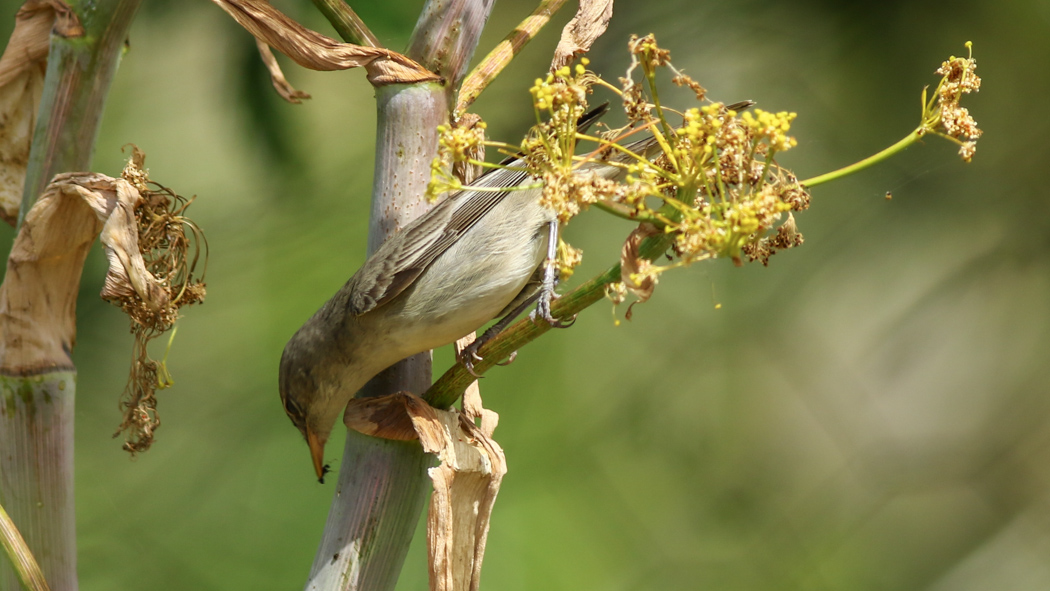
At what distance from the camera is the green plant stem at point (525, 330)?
0.52 meters

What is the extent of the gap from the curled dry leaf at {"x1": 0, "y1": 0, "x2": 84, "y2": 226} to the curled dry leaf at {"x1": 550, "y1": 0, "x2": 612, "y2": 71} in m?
0.53

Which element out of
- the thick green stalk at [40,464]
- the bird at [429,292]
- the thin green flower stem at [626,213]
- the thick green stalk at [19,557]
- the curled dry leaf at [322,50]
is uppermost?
the curled dry leaf at [322,50]

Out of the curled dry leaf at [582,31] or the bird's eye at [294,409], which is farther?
the bird's eye at [294,409]

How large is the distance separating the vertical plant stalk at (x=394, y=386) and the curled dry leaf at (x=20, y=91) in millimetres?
400

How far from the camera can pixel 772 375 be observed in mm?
1310

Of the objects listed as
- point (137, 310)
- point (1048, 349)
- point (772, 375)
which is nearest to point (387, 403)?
point (137, 310)

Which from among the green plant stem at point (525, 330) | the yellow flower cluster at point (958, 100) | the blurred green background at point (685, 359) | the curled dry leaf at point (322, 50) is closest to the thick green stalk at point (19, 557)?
the green plant stem at point (525, 330)

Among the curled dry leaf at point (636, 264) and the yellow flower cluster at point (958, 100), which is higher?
the yellow flower cluster at point (958, 100)

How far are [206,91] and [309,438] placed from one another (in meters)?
0.67

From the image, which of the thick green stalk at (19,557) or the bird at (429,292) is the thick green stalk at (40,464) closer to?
the thick green stalk at (19,557)

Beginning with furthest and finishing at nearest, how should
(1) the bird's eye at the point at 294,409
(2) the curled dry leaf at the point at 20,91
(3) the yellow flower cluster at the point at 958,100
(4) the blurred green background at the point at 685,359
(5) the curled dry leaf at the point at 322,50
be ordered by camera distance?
1. (4) the blurred green background at the point at 685,359
2. (1) the bird's eye at the point at 294,409
3. (2) the curled dry leaf at the point at 20,91
4. (5) the curled dry leaf at the point at 322,50
5. (3) the yellow flower cluster at the point at 958,100

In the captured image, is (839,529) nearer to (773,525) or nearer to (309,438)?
(773,525)

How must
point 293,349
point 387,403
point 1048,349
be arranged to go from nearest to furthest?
1. point 387,403
2. point 293,349
3. point 1048,349

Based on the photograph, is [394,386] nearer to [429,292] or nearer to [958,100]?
[429,292]
